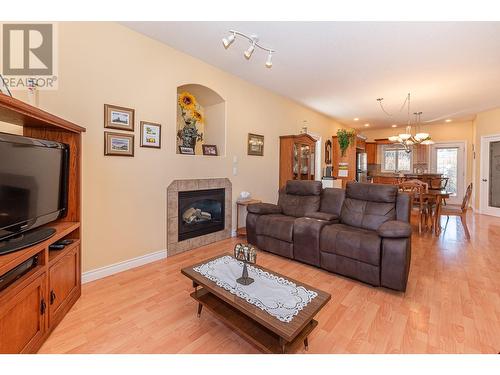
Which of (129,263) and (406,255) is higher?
(406,255)

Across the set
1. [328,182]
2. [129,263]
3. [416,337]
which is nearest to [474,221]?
[328,182]

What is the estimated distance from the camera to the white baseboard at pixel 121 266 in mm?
2393

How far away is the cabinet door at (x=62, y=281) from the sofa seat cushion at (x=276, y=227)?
202 cm

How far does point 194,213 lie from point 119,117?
1578 millimetres

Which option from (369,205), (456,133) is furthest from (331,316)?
(456,133)

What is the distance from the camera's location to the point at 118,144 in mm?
2576

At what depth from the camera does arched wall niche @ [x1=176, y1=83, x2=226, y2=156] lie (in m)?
3.50

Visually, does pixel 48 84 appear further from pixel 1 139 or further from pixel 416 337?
pixel 416 337

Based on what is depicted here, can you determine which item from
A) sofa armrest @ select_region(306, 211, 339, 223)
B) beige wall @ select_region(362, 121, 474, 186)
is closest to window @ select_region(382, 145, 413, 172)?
beige wall @ select_region(362, 121, 474, 186)

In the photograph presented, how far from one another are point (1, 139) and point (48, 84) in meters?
1.17

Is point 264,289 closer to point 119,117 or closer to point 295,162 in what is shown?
point 119,117

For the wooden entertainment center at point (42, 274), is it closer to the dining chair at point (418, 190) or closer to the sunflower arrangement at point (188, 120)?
the sunflower arrangement at point (188, 120)

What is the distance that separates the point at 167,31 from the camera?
2684 millimetres

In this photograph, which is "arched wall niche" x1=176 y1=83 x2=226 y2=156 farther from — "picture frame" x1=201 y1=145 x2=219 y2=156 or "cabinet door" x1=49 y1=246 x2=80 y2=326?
"cabinet door" x1=49 y1=246 x2=80 y2=326
